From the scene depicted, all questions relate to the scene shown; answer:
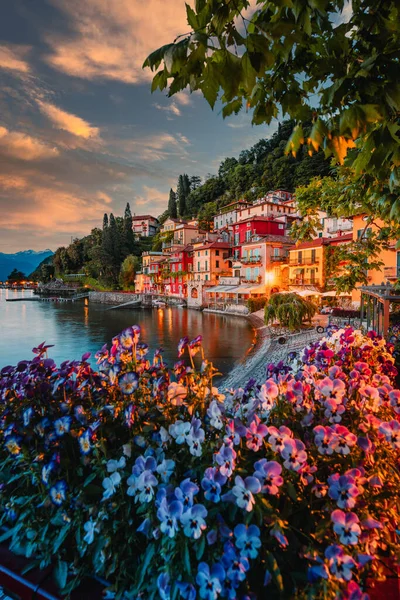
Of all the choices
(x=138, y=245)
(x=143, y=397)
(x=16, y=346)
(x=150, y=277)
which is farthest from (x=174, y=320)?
(x=138, y=245)

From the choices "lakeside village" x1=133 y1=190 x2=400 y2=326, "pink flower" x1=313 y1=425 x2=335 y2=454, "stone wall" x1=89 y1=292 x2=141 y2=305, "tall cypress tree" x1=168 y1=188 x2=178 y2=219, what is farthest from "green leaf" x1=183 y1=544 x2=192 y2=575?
"tall cypress tree" x1=168 y1=188 x2=178 y2=219

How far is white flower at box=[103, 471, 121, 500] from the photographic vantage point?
1157 mm

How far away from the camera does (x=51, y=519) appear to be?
4.28 feet

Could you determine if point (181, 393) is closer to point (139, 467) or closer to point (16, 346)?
point (139, 467)

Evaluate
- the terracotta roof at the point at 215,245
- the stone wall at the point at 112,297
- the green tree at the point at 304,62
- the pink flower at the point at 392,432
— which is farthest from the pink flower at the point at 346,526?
the stone wall at the point at 112,297

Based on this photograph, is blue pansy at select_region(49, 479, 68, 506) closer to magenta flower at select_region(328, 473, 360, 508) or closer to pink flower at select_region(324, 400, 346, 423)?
magenta flower at select_region(328, 473, 360, 508)

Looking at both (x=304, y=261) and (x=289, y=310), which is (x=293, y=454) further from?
(x=304, y=261)

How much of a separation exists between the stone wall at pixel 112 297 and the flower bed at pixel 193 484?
55.8 metres

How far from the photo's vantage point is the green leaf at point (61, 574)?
118cm

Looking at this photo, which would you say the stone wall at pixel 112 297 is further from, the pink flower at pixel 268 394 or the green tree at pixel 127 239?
the pink flower at pixel 268 394

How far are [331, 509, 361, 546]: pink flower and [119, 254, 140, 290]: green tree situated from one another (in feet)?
228

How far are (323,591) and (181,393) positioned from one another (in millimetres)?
882

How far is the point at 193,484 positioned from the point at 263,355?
16006mm

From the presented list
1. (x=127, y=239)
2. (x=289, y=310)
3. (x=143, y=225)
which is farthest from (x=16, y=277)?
(x=289, y=310)
